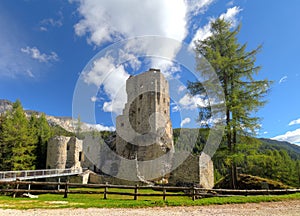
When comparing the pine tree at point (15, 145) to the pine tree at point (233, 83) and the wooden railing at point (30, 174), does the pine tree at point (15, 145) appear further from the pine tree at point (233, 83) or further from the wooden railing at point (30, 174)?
the pine tree at point (233, 83)

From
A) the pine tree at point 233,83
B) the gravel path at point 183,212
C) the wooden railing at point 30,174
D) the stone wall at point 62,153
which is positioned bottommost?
the wooden railing at point 30,174

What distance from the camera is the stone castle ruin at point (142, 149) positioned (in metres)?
19.1

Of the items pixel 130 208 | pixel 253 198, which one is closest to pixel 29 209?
pixel 130 208

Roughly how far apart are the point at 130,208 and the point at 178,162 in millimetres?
12406

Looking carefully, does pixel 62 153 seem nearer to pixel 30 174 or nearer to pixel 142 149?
pixel 30 174

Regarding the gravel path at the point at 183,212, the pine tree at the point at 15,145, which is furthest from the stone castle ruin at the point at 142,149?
the gravel path at the point at 183,212

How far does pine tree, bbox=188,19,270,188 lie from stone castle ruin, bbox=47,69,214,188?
266 inches

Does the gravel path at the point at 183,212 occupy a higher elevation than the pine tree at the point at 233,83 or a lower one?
lower

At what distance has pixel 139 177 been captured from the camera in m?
19.6

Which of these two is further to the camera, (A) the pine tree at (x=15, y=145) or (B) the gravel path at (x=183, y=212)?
(A) the pine tree at (x=15, y=145)

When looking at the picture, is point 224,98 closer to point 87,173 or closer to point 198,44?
point 198,44

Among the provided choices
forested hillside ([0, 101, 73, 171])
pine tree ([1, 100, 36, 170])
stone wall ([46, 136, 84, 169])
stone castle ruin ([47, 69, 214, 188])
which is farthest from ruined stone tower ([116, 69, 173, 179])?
pine tree ([1, 100, 36, 170])

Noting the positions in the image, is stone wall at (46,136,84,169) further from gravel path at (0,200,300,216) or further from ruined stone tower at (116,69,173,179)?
gravel path at (0,200,300,216)

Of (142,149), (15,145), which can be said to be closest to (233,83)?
(142,149)
